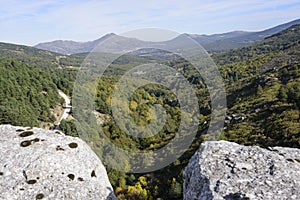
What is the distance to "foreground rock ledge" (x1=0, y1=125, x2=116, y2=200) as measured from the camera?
17.2 meters

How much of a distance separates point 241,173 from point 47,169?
494 inches

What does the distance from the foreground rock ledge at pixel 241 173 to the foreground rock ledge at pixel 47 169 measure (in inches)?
292

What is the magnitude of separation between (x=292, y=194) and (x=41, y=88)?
310 feet

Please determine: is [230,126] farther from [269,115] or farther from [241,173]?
[241,173]

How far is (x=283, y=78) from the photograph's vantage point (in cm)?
11950

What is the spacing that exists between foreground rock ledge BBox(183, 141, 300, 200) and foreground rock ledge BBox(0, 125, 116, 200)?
7.41 meters

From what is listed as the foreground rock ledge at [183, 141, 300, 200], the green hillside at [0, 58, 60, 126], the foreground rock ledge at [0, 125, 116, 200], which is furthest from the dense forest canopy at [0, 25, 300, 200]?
the foreground rock ledge at [183, 141, 300, 200]

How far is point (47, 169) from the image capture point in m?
18.1

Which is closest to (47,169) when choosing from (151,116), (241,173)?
(241,173)

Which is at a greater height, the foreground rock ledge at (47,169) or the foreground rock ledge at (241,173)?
the foreground rock ledge at (241,173)

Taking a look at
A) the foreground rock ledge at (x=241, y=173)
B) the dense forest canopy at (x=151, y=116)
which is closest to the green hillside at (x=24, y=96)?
the dense forest canopy at (x=151, y=116)

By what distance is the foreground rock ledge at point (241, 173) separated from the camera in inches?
465

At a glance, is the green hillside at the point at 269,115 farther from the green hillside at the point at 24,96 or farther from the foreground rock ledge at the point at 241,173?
the green hillside at the point at 24,96

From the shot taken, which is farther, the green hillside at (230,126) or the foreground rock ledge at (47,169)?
the green hillside at (230,126)
